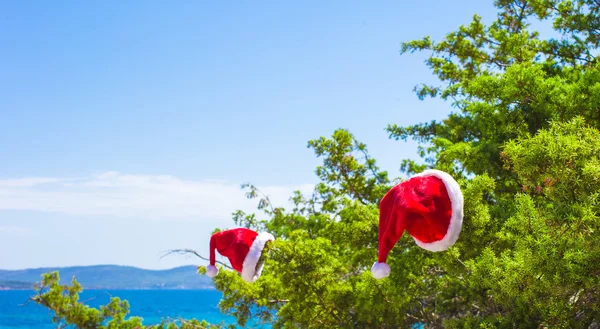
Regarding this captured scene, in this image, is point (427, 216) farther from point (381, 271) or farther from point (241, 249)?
point (241, 249)

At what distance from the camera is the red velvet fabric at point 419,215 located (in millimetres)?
5547

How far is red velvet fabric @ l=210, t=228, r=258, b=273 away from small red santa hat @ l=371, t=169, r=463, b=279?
3.73 m

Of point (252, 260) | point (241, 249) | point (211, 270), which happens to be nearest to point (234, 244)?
point (241, 249)

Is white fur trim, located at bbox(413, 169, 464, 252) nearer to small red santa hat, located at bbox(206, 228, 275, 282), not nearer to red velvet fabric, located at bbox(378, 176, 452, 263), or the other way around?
red velvet fabric, located at bbox(378, 176, 452, 263)

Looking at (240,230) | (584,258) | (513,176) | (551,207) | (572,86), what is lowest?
(584,258)

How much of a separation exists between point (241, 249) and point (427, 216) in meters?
4.11

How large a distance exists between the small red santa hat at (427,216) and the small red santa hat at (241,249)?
3587mm

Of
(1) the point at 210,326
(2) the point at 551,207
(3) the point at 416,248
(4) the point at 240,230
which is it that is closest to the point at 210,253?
(4) the point at 240,230

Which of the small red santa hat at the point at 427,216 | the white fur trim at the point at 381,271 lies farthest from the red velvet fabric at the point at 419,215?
the white fur trim at the point at 381,271

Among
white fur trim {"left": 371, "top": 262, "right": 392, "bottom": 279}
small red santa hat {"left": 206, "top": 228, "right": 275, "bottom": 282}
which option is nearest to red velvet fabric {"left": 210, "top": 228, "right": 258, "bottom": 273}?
small red santa hat {"left": 206, "top": 228, "right": 275, "bottom": 282}

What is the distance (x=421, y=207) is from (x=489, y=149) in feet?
11.4

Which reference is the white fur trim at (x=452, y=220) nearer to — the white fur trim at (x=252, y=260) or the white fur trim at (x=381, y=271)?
the white fur trim at (x=381, y=271)

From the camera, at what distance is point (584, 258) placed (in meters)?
5.26

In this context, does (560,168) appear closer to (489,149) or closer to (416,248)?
(489,149)
